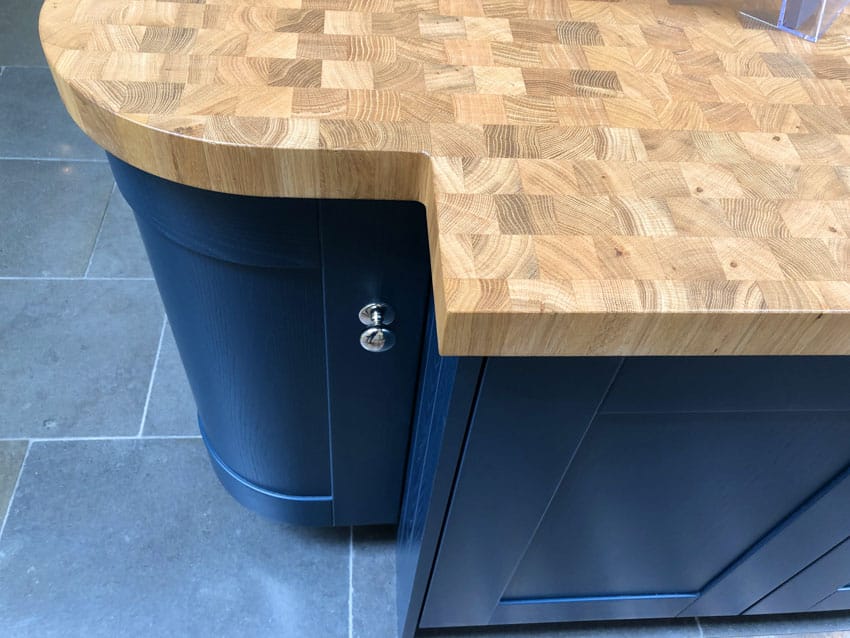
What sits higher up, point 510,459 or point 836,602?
point 510,459

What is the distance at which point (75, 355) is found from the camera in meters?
1.38

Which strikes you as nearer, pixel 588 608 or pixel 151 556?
pixel 588 608

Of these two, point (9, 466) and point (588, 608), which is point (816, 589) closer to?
point (588, 608)

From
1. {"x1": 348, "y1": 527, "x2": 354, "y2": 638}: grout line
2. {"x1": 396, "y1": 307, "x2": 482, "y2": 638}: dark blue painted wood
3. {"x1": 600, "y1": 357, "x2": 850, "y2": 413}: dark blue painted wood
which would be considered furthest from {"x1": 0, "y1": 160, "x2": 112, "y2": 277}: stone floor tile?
{"x1": 600, "y1": 357, "x2": 850, "y2": 413}: dark blue painted wood

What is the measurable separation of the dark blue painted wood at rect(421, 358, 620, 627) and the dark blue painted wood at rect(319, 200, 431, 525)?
173 millimetres

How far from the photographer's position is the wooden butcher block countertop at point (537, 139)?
49 cm

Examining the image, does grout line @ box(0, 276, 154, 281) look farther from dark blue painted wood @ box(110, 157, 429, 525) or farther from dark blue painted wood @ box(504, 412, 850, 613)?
dark blue painted wood @ box(504, 412, 850, 613)

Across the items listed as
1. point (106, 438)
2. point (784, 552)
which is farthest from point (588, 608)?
point (106, 438)

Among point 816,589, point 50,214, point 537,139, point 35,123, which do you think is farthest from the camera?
point 35,123

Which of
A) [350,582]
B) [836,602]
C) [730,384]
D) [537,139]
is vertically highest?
[537,139]

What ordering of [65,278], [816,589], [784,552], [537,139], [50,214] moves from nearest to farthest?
[537,139], [784,552], [816,589], [65,278], [50,214]

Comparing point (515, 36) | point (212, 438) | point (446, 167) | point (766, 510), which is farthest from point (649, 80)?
point (212, 438)

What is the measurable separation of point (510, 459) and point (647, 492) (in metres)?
0.19

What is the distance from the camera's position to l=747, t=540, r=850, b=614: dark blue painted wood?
0.94 m
